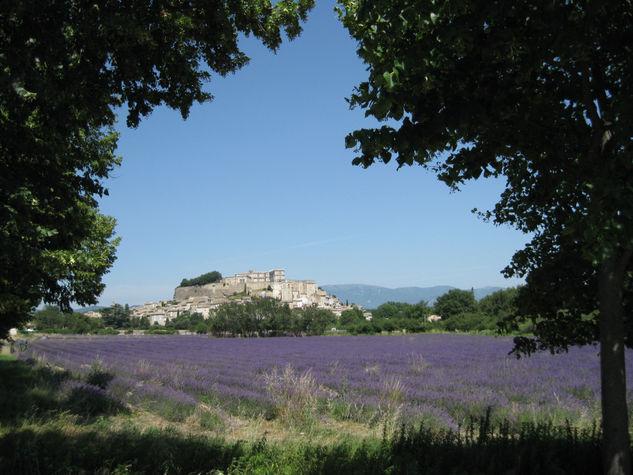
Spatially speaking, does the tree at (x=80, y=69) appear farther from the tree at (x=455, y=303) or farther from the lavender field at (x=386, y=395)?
the tree at (x=455, y=303)

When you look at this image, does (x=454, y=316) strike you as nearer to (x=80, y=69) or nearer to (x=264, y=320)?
(x=264, y=320)

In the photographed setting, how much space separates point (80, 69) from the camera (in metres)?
3.39

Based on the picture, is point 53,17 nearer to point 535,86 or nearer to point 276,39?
point 276,39

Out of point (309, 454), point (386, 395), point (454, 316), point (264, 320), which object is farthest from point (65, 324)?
point (309, 454)

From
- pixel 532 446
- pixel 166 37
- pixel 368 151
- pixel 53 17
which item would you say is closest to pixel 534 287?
pixel 532 446

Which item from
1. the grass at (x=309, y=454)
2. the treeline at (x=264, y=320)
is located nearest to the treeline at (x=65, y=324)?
the treeline at (x=264, y=320)

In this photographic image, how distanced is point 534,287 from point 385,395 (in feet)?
21.4

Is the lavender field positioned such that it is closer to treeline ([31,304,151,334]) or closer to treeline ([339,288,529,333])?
treeline ([339,288,529,333])

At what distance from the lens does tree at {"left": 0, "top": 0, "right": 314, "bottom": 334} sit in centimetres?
312

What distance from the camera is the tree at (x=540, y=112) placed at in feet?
8.04

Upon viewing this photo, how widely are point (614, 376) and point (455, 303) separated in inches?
3522

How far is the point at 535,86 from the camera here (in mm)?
3428

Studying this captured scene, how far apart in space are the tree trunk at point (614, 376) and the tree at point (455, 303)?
8717 centimetres

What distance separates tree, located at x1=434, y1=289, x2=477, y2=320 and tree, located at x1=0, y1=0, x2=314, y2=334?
8757 cm
